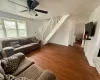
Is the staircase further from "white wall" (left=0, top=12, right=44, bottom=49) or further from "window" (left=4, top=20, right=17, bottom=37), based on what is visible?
"window" (left=4, top=20, right=17, bottom=37)

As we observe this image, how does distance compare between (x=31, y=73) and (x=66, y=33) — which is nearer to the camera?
(x=31, y=73)

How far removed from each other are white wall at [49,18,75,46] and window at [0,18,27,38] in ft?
9.83

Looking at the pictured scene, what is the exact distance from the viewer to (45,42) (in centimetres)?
550

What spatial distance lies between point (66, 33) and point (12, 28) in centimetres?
404

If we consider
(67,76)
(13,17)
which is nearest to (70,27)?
(67,76)

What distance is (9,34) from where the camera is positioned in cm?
395

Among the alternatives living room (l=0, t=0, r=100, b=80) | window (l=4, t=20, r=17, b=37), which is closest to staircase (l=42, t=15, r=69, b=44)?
living room (l=0, t=0, r=100, b=80)

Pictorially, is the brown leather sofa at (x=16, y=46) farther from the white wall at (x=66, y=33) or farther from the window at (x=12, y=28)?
the white wall at (x=66, y=33)

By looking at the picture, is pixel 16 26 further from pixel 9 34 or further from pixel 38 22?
pixel 38 22

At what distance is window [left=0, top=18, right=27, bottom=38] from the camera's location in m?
3.59

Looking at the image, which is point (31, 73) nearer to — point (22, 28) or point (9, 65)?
point (9, 65)

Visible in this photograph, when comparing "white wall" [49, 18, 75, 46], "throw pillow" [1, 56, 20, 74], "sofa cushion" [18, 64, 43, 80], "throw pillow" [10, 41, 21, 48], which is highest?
"white wall" [49, 18, 75, 46]

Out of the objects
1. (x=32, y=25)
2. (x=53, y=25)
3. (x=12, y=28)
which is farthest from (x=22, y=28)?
(x=53, y=25)

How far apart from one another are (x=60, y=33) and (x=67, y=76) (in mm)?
3944
